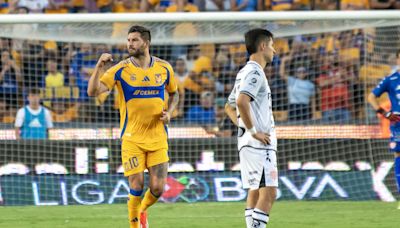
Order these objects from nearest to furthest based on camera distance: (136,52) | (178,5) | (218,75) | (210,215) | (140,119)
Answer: (136,52) < (140,119) < (210,215) < (218,75) < (178,5)

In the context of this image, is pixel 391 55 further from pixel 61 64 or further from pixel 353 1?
pixel 61 64

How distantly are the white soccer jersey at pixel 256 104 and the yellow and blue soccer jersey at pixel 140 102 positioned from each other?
5.37ft

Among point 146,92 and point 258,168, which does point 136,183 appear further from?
point 258,168

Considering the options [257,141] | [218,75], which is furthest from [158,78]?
[218,75]

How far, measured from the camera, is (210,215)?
1349cm

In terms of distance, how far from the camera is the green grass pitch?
482 inches

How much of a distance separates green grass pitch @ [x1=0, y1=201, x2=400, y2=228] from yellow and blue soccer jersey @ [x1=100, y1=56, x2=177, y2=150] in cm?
173

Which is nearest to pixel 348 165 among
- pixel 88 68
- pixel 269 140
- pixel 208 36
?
pixel 208 36

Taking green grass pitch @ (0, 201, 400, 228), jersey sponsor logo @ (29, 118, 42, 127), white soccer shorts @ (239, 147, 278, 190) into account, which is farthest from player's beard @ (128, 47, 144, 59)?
jersey sponsor logo @ (29, 118, 42, 127)

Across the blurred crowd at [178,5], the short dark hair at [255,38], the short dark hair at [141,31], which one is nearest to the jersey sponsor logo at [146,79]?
the short dark hair at [141,31]

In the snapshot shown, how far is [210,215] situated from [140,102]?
3.28 metres

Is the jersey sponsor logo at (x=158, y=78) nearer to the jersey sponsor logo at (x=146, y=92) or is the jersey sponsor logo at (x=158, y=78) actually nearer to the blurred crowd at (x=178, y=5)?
the jersey sponsor logo at (x=146, y=92)

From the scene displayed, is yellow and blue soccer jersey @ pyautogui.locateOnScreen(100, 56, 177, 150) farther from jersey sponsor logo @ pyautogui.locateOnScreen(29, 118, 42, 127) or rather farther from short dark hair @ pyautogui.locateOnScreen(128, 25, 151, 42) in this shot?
jersey sponsor logo @ pyautogui.locateOnScreen(29, 118, 42, 127)

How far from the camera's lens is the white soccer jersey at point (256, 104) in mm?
9117
